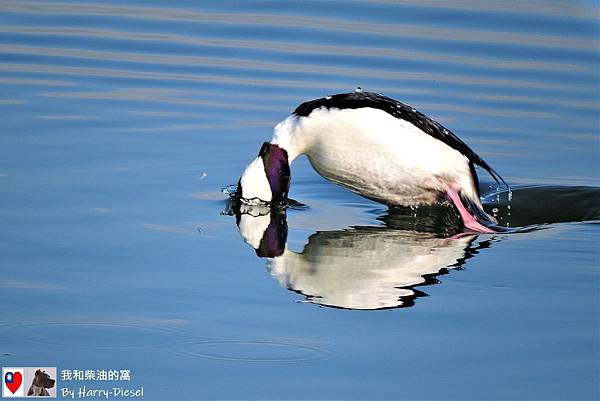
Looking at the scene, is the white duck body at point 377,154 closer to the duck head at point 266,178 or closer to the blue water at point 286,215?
the duck head at point 266,178

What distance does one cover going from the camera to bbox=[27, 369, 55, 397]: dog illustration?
5512mm

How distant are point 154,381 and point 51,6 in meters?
9.98

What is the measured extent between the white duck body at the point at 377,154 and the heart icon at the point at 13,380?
3.43 meters

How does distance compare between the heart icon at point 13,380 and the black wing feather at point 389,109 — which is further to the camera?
the black wing feather at point 389,109

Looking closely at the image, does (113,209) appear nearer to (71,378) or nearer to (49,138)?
(49,138)

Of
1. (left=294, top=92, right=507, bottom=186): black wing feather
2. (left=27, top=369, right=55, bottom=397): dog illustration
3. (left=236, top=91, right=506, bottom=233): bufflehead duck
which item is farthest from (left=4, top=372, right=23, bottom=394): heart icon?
(left=294, top=92, right=507, bottom=186): black wing feather

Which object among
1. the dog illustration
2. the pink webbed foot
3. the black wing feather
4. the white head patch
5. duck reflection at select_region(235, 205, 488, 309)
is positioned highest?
the black wing feather

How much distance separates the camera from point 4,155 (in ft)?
30.7

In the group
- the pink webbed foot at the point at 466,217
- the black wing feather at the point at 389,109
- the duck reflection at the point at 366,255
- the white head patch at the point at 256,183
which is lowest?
the duck reflection at the point at 366,255

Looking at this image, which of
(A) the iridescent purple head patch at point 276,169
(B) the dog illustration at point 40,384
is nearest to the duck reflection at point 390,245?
(A) the iridescent purple head patch at point 276,169

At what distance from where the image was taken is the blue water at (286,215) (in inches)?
232

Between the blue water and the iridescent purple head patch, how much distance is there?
26cm

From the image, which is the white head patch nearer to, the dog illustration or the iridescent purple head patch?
the iridescent purple head patch

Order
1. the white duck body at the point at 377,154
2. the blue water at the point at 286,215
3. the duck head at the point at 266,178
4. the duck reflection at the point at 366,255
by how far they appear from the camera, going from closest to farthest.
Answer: the blue water at the point at 286,215, the duck reflection at the point at 366,255, the white duck body at the point at 377,154, the duck head at the point at 266,178
